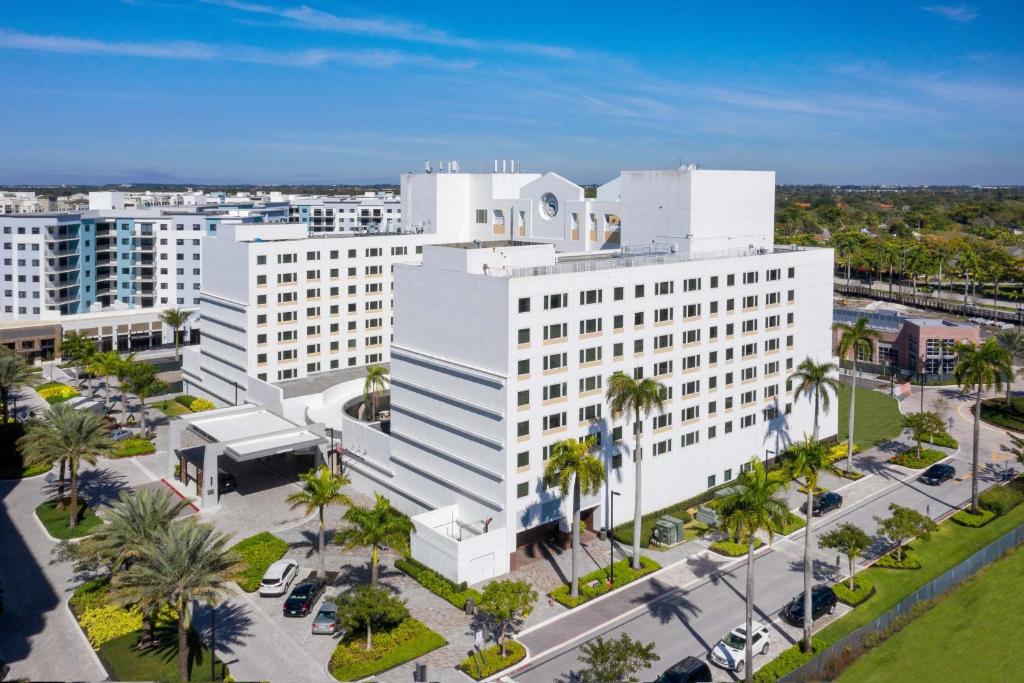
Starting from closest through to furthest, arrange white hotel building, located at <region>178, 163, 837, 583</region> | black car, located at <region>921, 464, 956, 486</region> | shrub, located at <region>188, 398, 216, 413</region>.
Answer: white hotel building, located at <region>178, 163, 837, 583</region> → black car, located at <region>921, 464, 956, 486</region> → shrub, located at <region>188, 398, 216, 413</region>

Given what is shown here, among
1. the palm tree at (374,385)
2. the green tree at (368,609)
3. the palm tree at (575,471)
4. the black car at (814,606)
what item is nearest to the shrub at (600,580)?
the palm tree at (575,471)

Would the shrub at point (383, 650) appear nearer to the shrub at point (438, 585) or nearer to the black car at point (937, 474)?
the shrub at point (438, 585)

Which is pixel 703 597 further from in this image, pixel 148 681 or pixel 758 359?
pixel 148 681

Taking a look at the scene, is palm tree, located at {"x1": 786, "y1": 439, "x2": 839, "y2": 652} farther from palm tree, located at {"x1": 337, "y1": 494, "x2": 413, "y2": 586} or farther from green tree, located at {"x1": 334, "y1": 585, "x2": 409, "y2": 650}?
palm tree, located at {"x1": 337, "y1": 494, "x2": 413, "y2": 586}

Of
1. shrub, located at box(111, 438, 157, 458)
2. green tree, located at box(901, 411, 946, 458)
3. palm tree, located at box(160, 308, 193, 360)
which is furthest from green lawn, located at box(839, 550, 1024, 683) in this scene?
palm tree, located at box(160, 308, 193, 360)

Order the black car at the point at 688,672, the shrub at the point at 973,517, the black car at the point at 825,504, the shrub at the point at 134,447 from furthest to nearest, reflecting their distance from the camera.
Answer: the shrub at the point at 134,447 < the black car at the point at 825,504 < the shrub at the point at 973,517 < the black car at the point at 688,672
